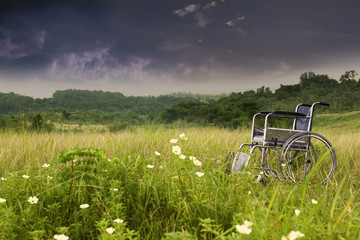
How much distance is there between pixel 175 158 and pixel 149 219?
432 mm

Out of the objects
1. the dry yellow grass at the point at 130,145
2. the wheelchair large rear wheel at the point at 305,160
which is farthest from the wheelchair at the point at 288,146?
the dry yellow grass at the point at 130,145

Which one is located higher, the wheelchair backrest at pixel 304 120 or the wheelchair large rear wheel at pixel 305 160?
the wheelchair backrest at pixel 304 120

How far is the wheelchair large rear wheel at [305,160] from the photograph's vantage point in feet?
11.2

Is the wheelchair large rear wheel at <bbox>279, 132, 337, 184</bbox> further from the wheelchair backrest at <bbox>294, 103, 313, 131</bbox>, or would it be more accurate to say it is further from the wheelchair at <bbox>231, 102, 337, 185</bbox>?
the wheelchair backrest at <bbox>294, 103, 313, 131</bbox>

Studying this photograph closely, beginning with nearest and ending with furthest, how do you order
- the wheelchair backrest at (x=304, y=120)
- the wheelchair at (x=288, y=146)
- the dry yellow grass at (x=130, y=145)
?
the wheelchair at (x=288, y=146) → the wheelchair backrest at (x=304, y=120) → the dry yellow grass at (x=130, y=145)

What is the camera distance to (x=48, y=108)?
455 cm

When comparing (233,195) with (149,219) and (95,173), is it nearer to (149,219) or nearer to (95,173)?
(149,219)

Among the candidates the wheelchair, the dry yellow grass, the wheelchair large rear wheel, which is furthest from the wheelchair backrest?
the dry yellow grass

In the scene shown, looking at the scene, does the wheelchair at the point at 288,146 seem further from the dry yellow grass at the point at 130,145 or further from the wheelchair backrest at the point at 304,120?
the dry yellow grass at the point at 130,145

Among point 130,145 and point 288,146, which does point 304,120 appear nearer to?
point 288,146

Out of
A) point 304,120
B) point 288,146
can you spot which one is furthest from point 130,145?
point 304,120

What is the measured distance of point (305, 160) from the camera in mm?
3609

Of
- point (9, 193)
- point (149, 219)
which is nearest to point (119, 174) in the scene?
point (149, 219)

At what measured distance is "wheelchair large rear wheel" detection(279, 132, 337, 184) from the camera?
11.2ft
